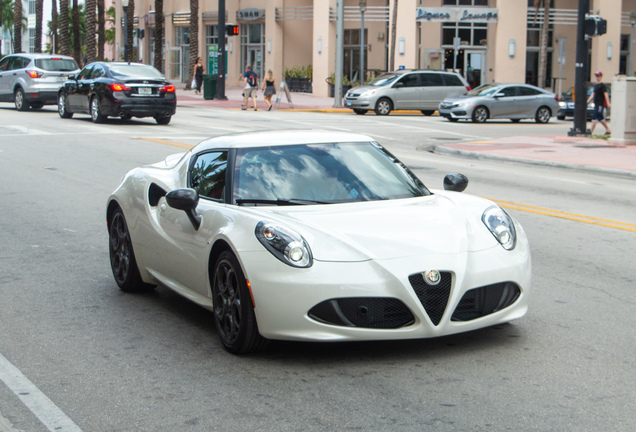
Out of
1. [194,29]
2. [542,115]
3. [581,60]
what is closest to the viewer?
[581,60]

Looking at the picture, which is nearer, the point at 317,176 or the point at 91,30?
the point at 317,176

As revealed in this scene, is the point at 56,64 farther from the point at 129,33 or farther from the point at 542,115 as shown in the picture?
the point at 129,33

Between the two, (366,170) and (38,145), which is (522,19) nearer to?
(38,145)

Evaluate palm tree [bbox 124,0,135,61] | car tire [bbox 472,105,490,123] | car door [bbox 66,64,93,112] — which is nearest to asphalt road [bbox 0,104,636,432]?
car door [bbox 66,64,93,112]

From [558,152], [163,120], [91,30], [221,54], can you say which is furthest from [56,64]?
[91,30]

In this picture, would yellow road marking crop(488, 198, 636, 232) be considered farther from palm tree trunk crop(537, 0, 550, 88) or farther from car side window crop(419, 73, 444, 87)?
palm tree trunk crop(537, 0, 550, 88)

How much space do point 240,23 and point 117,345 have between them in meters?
57.4

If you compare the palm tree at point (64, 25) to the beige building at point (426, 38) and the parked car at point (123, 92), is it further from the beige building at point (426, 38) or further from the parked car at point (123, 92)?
the parked car at point (123, 92)

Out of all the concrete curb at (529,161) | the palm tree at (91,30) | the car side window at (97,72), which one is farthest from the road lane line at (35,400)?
the palm tree at (91,30)

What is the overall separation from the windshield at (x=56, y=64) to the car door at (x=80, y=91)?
12.7 feet

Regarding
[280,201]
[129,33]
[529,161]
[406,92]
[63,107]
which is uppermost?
[129,33]

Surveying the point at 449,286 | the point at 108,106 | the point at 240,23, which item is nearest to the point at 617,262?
the point at 449,286

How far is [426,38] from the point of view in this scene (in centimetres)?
5238

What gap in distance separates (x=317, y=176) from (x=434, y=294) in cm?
136
